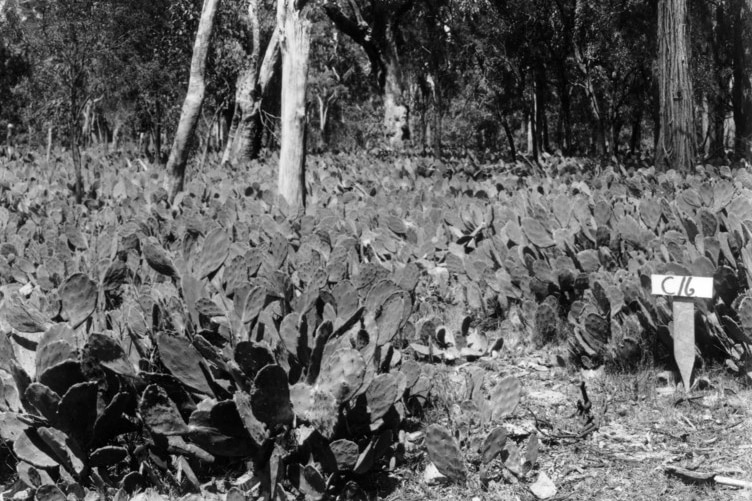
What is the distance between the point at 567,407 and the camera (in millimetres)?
3510

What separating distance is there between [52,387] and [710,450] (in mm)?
2518

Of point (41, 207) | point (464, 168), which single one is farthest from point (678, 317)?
point (464, 168)

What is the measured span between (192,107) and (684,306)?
298 inches

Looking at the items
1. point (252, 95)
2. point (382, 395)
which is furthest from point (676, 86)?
point (252, 95)

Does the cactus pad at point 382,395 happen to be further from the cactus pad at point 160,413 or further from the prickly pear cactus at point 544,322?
the prickly pear cactus at point 544,322

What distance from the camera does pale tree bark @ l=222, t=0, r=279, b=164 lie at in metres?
17.1

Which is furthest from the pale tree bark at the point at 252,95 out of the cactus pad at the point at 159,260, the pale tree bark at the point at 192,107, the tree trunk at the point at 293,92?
the cactus pad at the point at 159,260

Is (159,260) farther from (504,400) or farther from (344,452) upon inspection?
(504,400)

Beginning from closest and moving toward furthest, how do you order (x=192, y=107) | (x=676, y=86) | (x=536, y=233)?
(x=536, y=233) → (x=676, y=86) → (x=192, y=107)

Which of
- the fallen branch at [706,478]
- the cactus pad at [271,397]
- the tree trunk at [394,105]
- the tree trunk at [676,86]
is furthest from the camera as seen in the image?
the tree trunk at [394,105]

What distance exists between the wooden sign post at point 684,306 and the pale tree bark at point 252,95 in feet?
46.2

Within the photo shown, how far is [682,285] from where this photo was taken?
3.34m

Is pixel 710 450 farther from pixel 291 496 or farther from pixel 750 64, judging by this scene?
pixel 750 64

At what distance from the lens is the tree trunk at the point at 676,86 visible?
8.41 meters
